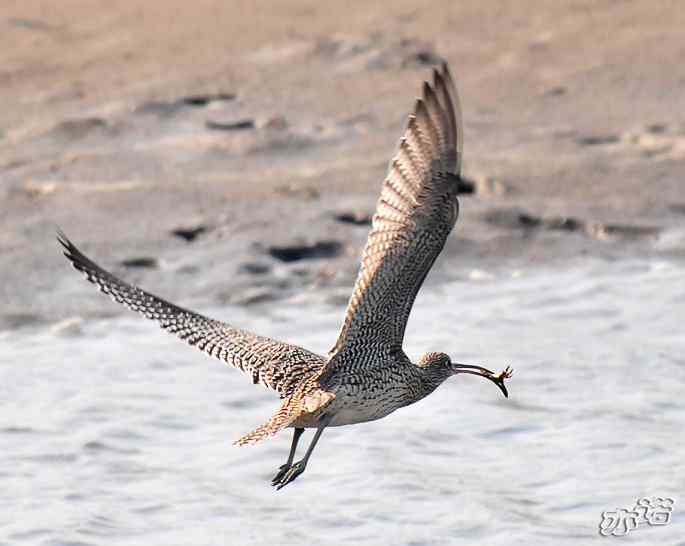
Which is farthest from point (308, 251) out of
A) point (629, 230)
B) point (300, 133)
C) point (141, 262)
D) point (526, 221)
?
point (629, 230)

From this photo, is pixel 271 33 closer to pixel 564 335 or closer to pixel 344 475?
pixel 564 335

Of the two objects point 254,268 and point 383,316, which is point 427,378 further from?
point 254,268

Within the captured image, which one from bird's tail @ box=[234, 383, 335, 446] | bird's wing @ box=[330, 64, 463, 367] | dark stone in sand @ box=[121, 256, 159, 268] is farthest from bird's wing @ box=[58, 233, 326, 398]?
dark stone in sand @ box=[121, 256, 159, 268]

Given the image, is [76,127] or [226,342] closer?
[226,342]

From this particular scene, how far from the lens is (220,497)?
21.0ft

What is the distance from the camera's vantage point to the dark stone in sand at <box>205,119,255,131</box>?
10.2 m

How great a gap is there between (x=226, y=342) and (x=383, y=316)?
2.56 ft

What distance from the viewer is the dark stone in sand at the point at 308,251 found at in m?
8.80

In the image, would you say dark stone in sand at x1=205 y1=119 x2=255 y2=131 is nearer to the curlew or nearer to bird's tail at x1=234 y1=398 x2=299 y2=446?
the curlew

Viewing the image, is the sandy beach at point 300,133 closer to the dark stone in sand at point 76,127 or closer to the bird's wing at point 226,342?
the dark stone in sand at point 76,127

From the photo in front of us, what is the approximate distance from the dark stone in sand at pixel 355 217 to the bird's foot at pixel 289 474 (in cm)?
354

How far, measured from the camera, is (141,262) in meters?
8.62

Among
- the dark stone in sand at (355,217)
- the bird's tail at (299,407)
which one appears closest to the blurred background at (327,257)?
the dark stone in sand at (355,217)

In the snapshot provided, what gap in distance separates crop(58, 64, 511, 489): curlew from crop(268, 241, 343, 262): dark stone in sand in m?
2.87
